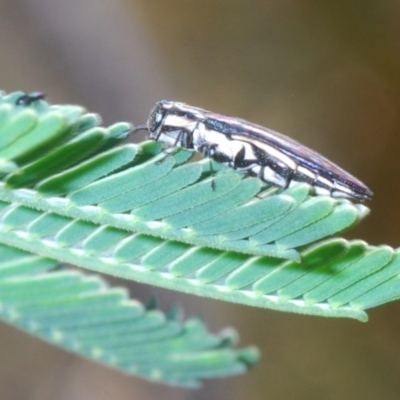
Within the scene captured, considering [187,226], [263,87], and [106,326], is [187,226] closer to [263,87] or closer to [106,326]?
[106,326]

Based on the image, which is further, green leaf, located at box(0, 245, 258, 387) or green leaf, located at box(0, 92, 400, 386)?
green leaf, located at box(0, 245, 258, 387)

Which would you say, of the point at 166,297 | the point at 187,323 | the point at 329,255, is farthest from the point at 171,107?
the point at 166,297

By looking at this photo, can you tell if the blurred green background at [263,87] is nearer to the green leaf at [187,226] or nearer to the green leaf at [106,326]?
the green leaf at [106,326]


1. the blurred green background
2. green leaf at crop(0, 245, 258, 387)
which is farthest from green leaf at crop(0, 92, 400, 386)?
the blurred green background

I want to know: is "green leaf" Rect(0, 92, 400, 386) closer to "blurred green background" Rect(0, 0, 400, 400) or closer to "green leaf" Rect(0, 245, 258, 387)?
"green leaf" Rect(0, 245, 258, 387)

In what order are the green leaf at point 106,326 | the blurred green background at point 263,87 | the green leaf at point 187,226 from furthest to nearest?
the blurred green background at point 263,87 < the green leaf at point 106,326 < the green leaf at point 187,226

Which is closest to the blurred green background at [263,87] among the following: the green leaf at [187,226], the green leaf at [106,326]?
the green leaf at [106,326]

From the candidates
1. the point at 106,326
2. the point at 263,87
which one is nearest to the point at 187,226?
the point at 106,326

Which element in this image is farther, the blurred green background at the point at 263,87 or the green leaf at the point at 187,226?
the blurred green background at the point at 263,87
